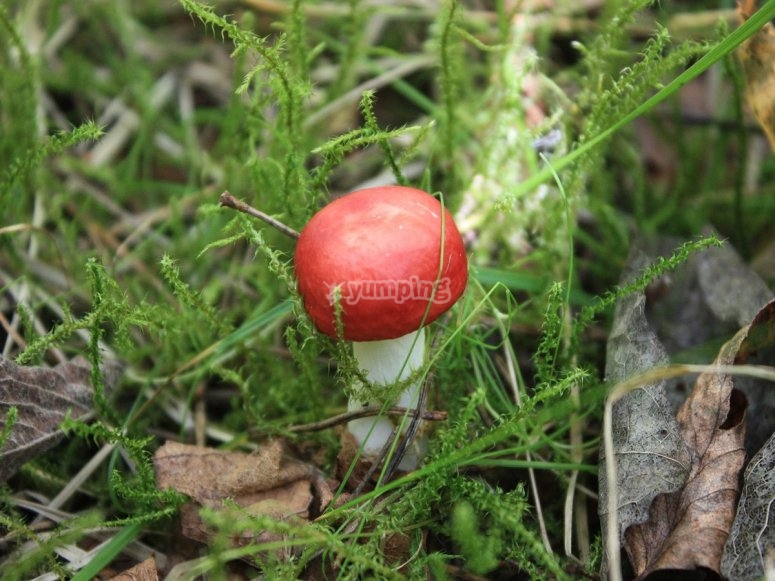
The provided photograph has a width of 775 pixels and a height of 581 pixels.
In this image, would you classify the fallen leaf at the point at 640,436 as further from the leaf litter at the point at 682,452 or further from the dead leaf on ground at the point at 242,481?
the dead leaf on ground at the point at 242,481

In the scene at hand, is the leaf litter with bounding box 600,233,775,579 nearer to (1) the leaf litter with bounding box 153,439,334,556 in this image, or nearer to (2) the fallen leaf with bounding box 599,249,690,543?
(2) the fallen leaf with bounding box 599,249,690,543

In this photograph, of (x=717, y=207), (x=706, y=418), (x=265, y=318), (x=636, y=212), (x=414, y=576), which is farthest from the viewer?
(x=717, y=207)

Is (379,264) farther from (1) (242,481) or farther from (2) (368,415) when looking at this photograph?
(1) (242,481)

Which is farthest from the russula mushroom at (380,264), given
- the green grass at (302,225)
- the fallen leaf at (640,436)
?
the fallen leaf at (640,436)

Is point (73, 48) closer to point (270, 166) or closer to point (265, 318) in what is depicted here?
point (270, 166)

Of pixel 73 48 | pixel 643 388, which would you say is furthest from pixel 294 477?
pixel 73 48

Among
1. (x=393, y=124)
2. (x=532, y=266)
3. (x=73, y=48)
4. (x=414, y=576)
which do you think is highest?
(x=73, y=48)
